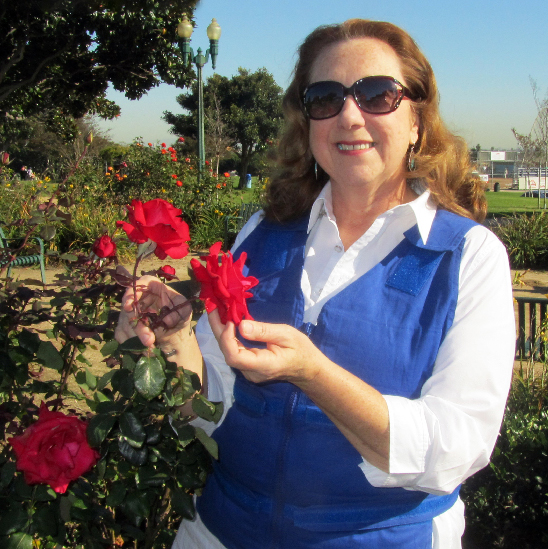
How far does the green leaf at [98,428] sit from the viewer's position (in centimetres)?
100

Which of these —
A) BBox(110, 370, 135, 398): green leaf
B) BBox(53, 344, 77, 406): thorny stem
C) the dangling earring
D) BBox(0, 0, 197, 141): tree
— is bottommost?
BBox(53, 344, 77, 406): thorny stem

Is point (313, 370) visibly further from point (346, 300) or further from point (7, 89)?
point (7, 89)

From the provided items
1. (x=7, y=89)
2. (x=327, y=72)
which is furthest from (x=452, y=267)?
(x=7, y=89)

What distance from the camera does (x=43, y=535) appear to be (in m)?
1.11

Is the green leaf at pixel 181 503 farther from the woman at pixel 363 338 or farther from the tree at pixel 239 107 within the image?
the tree at pixel 239 107

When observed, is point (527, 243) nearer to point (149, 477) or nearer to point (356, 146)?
point (356, 146)

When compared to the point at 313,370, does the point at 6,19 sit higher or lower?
higher

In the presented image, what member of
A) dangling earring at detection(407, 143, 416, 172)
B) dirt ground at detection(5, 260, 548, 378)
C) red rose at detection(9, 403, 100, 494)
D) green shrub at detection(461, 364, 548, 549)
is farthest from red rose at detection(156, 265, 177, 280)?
dirt ground at detection(5, 260, 548, 378)

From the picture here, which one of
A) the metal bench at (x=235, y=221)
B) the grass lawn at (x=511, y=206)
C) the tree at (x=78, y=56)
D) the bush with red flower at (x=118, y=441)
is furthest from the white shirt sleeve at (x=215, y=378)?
the grass lawn at (x=511, y=206)

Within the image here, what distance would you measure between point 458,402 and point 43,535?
Answer: 912mm

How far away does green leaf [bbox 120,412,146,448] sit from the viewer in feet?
3.32

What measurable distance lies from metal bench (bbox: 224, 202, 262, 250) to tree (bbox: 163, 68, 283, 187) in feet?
82.1

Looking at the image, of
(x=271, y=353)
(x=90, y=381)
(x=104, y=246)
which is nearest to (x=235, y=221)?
(x=104, y=246)

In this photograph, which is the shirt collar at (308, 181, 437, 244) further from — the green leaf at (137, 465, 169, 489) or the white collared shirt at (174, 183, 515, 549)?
the green leaf at (137, 465, 169, 489)
